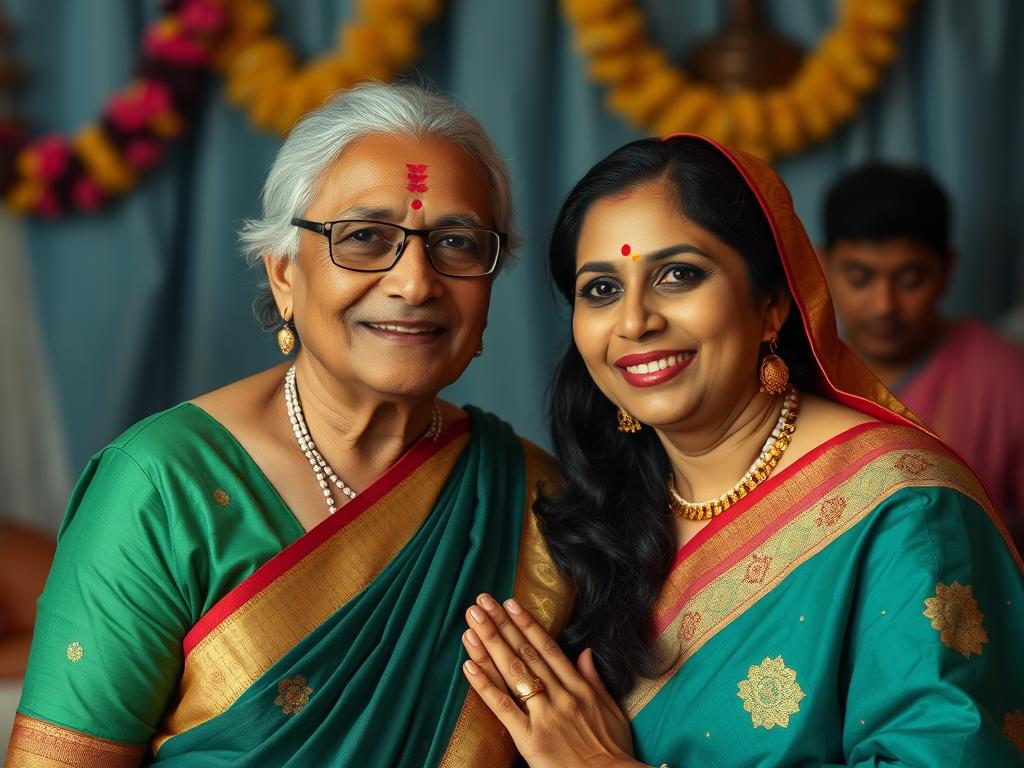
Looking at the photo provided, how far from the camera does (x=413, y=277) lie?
1.99 m

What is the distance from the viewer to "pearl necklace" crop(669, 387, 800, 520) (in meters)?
2.09

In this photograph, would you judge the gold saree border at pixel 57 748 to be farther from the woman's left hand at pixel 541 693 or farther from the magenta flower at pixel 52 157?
the magenta flower at pixel 52 157

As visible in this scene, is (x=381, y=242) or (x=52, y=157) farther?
(x=52, y=157)

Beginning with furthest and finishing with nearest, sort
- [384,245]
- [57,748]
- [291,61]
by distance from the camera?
[291,61] < [384,245] < [57,748]

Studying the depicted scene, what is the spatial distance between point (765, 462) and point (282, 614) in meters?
0.83

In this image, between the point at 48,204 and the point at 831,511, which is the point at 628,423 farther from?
the point at 48,204

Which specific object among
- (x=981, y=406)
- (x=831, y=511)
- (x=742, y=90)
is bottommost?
(x=981, y=406)

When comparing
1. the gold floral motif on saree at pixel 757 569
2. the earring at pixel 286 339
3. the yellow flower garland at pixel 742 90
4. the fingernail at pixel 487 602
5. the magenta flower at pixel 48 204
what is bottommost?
the fingernail at pixel 487 602

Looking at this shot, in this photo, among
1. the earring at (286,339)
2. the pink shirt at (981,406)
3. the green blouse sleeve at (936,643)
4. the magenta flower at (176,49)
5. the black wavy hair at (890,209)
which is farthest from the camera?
the magenta flower at (176,49)

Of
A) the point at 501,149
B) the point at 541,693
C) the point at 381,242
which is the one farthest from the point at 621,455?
the point at 501,149

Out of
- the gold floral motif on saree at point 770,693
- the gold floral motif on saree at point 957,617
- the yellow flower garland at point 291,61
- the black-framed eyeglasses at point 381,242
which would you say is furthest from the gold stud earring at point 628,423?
the yellow flower garland at point 291,61

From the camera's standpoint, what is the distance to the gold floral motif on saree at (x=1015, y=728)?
1.73m

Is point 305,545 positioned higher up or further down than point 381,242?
further down

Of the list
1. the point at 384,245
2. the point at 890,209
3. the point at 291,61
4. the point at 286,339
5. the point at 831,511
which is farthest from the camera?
the point at 291,61
